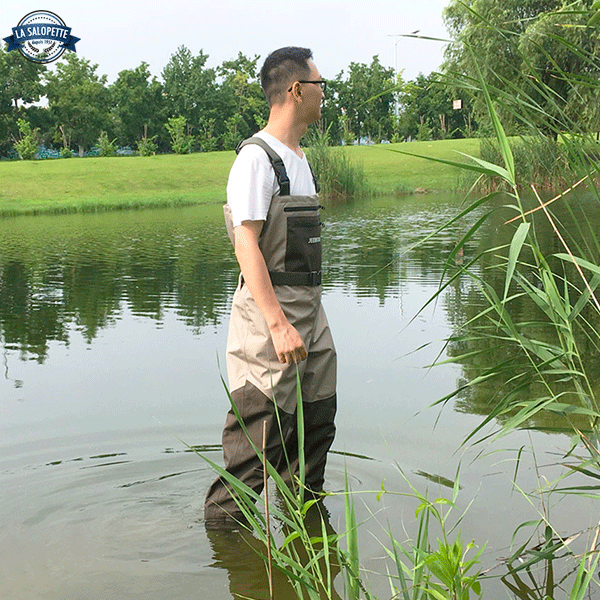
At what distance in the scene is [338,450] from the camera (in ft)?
13.9

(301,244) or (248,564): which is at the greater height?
(301,244)

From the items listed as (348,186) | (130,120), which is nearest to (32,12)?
(130,120)

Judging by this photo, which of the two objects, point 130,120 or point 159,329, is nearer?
point 159,329

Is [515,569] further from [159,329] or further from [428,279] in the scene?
[428,279]

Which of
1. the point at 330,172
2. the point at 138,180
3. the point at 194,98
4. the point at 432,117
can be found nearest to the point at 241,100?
the point at 194,98

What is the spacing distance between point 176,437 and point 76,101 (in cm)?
6412

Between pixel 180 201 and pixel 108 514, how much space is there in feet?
95.7

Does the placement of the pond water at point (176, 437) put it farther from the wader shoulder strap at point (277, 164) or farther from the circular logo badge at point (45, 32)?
the circular logo badge at point (45, 32)

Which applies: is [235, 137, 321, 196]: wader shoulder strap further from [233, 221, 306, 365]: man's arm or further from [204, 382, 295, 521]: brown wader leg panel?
[204, 382, 295, 521]: brown wader leg panel

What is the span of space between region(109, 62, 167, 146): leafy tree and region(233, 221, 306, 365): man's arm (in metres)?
65.5

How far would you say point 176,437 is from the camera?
13.4 ft

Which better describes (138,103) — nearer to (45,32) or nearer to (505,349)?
(45,32)

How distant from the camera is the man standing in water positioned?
9.93 ft

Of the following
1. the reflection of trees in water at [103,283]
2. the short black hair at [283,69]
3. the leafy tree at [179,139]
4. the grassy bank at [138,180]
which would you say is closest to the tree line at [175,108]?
the leafy tree at [179,139]
